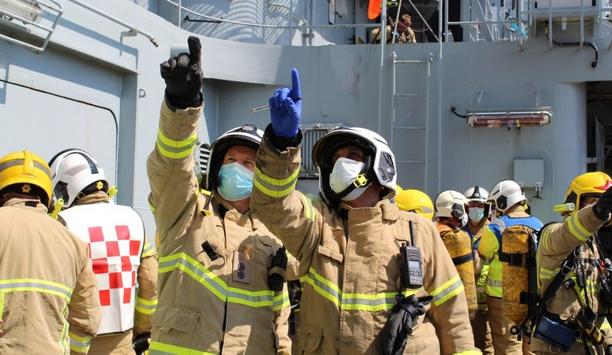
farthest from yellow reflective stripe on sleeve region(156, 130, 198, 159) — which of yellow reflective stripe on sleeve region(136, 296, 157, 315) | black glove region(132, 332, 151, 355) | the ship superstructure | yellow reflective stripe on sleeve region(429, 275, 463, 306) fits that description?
the ship superstructure

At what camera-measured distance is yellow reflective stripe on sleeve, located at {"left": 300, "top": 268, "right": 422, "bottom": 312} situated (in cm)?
249

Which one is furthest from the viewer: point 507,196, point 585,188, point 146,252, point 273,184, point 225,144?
point 507,196

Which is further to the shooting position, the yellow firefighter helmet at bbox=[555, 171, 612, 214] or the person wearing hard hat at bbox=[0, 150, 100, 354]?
the yellow firefighter helmet at bbox=[555, 171, 612, 214]

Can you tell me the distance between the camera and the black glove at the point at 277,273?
9.12ft

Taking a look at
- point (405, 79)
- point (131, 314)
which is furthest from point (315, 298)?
point (405, 79)

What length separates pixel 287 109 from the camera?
7.23 ft

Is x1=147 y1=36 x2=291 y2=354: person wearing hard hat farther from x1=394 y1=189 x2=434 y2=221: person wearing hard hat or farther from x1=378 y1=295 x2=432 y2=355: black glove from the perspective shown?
x1=394 y1=189 x2=434 y2=221: person wearing hard hat

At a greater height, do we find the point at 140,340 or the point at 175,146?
the point at 175,146

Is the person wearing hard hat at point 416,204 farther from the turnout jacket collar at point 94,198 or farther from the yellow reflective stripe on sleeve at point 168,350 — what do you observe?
the yellow reflective stripe on sleeve at point 168,350

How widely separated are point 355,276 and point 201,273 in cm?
60

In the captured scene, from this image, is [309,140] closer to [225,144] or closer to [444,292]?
[225,144]

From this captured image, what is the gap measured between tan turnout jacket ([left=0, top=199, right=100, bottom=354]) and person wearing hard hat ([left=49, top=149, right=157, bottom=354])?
1.72 feet

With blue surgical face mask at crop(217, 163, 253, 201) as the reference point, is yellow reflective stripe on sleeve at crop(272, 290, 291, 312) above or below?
below

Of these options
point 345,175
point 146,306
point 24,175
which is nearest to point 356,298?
point 345,175
